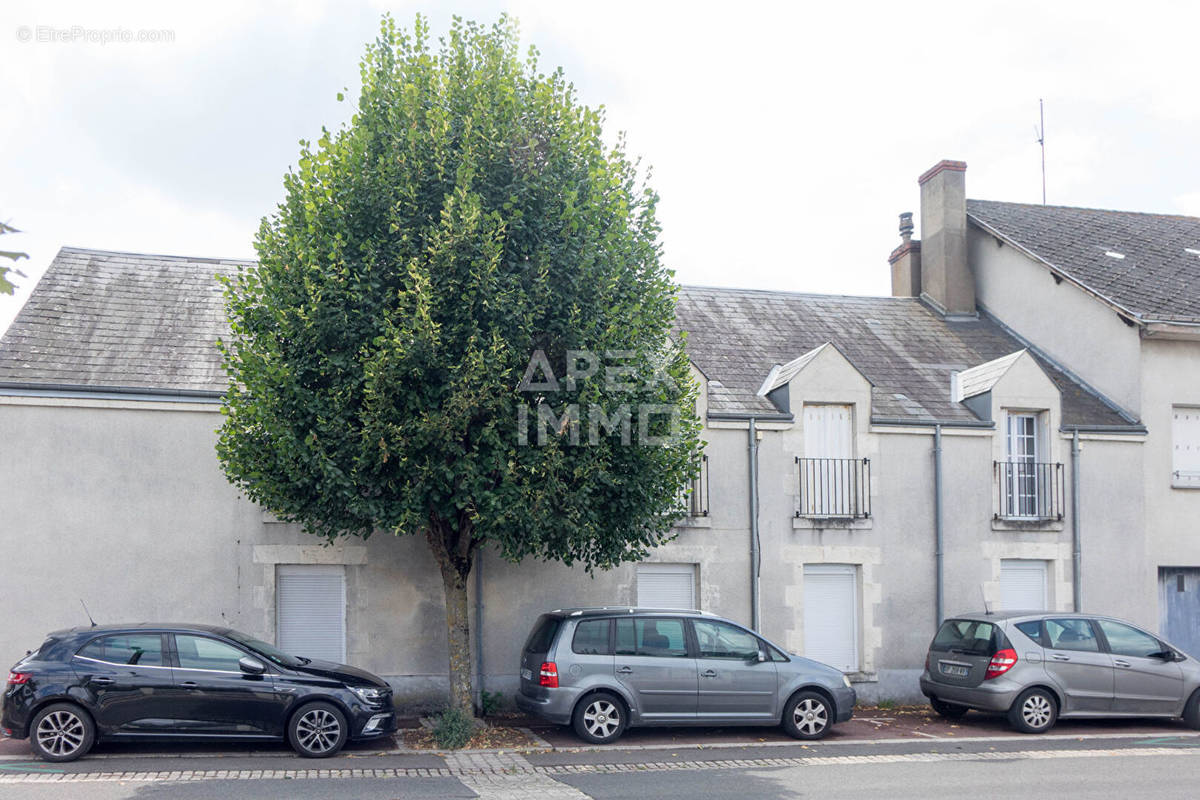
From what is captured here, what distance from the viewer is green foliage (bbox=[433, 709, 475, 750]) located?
463 inches

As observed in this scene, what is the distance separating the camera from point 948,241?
21000 millimetres

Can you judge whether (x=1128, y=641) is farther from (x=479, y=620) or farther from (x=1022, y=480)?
(x=479, y=620)

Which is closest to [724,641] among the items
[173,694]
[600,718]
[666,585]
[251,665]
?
[600,718]

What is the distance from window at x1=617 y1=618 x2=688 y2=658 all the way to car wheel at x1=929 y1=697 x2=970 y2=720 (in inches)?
170

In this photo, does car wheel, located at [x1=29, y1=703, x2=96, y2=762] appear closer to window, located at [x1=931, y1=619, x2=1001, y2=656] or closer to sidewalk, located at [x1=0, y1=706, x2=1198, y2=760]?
sidewalk, located at [x1=0, y1=706, x2=1198, y2=760]

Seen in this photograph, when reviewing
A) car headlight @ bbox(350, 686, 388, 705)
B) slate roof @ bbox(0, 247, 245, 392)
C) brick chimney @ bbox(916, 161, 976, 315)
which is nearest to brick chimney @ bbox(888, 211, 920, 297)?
brick chimney @ bbox(916, 161, 976, 315)

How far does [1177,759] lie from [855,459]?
19.5 feet

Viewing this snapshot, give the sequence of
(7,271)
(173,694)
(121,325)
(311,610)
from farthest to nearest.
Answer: (121,325) → (311,610) → (173,694) → (7,271)

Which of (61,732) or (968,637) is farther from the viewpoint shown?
(968,637)

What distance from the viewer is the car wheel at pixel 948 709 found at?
47.0ft

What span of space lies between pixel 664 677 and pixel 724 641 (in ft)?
2.99

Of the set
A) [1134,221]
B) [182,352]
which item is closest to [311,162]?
[182,352]

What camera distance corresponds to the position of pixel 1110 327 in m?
17.5

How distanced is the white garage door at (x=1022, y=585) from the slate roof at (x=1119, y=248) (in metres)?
4.45
